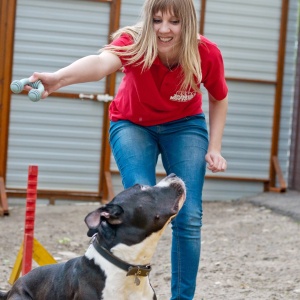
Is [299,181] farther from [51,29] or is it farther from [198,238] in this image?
[198,238]

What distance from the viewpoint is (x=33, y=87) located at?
13.3ft

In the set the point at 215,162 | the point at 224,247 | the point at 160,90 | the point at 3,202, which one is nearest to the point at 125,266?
the point at 215,162

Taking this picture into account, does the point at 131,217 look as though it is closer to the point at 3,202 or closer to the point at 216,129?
the point at 216,129

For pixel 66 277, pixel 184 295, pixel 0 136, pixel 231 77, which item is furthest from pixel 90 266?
pixel 231 77

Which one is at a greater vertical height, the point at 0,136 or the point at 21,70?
the point at 21,70

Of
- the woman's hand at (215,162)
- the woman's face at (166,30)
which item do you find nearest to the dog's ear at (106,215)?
the woman's hand at (215,162)

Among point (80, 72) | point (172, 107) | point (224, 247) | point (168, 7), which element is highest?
point (168, 7)

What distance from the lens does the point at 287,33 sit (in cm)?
1179

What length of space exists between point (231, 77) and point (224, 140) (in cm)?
89

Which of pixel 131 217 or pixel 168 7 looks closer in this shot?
pixel 131 217

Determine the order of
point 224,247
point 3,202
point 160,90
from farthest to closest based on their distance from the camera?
point 3,202, point 224,247, point 160,90

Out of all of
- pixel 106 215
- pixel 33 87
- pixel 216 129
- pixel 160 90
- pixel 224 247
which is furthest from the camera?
pixel 224 247

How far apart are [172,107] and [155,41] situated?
43 cm

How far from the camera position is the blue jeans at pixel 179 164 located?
4.80 meters
